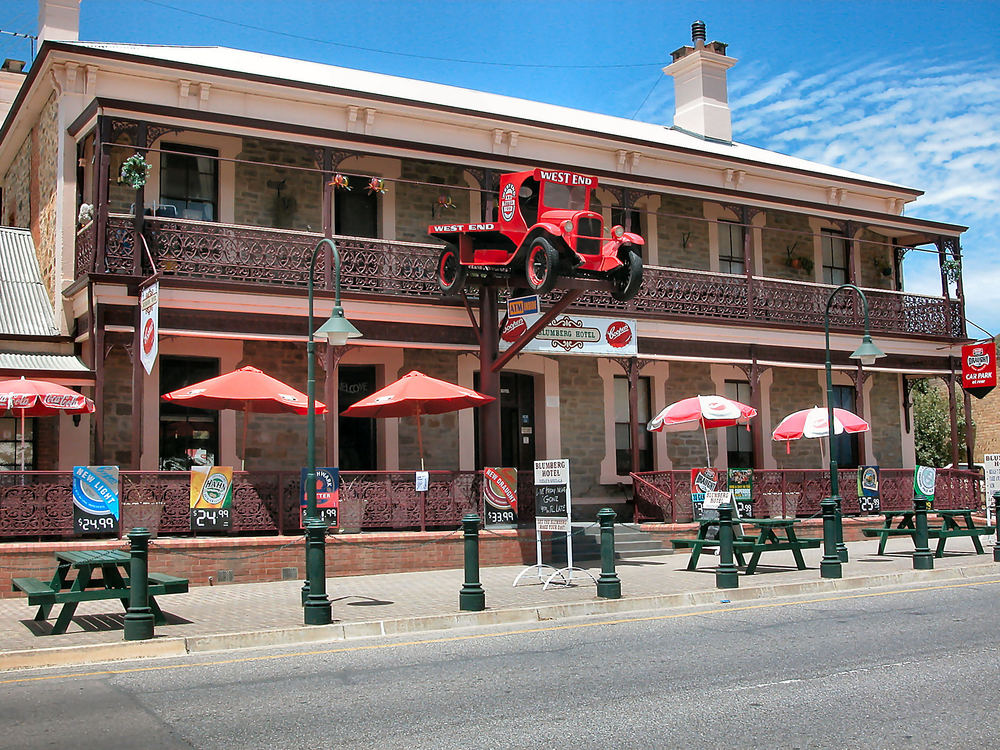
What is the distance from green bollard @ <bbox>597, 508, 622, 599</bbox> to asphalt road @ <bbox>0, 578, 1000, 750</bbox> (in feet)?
5.13

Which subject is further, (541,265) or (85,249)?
(85,249)

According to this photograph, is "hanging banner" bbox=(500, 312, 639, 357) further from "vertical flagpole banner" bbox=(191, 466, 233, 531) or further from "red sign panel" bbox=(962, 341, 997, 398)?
"red sign panel" bbox=(962, 341, 997, 398)

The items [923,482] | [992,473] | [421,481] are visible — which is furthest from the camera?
[923,482]

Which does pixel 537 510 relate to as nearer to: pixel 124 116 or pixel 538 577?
pixel 538 577

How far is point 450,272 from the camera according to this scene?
1595 cm

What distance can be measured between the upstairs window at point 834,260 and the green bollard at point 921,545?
9939 millimetres

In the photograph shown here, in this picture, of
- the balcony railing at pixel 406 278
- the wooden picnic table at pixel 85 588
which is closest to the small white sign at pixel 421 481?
the balcony railing at pixel 406 278

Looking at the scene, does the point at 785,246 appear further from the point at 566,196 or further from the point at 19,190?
the point at 19,190

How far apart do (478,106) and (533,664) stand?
14.2m

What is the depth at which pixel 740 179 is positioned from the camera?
72.6 feet

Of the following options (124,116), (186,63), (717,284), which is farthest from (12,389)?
(717,284)

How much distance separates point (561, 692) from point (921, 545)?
9.64 m

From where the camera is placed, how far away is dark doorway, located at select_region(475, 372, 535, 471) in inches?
798

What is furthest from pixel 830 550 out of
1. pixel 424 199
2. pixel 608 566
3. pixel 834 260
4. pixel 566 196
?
pixel 834 260
